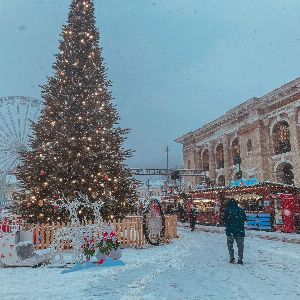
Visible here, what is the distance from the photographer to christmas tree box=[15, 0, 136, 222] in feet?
38.8

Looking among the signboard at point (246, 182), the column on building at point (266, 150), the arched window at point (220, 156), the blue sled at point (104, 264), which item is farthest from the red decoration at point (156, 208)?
the arched window at point (220, 156)

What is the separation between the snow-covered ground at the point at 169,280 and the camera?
18.1 feet

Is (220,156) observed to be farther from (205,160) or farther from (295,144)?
(295,144)

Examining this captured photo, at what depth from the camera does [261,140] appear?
32562 mm

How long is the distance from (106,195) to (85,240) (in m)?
3.24

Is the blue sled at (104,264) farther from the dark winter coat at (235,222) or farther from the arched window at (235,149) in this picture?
the arched window at (235,149)

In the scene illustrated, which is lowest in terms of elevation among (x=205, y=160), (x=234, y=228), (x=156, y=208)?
(x=234, y=228)

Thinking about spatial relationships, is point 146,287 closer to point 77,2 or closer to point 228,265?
point 228,265

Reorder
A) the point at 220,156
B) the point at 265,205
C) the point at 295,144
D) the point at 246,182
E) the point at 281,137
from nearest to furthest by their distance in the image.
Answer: the point at 265,205, the point at 246,182, the point at 295,144, the point at 281,137, the point at 220,156

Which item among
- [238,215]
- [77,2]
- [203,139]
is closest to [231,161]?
[203,139]

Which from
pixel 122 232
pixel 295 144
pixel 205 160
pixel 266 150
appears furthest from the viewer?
pixel 205 160

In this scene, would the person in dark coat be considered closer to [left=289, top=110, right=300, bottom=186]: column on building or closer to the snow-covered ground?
the snow-covered ground

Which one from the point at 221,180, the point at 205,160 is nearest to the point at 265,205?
the point at 221,180

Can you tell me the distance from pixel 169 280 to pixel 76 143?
702 cm
